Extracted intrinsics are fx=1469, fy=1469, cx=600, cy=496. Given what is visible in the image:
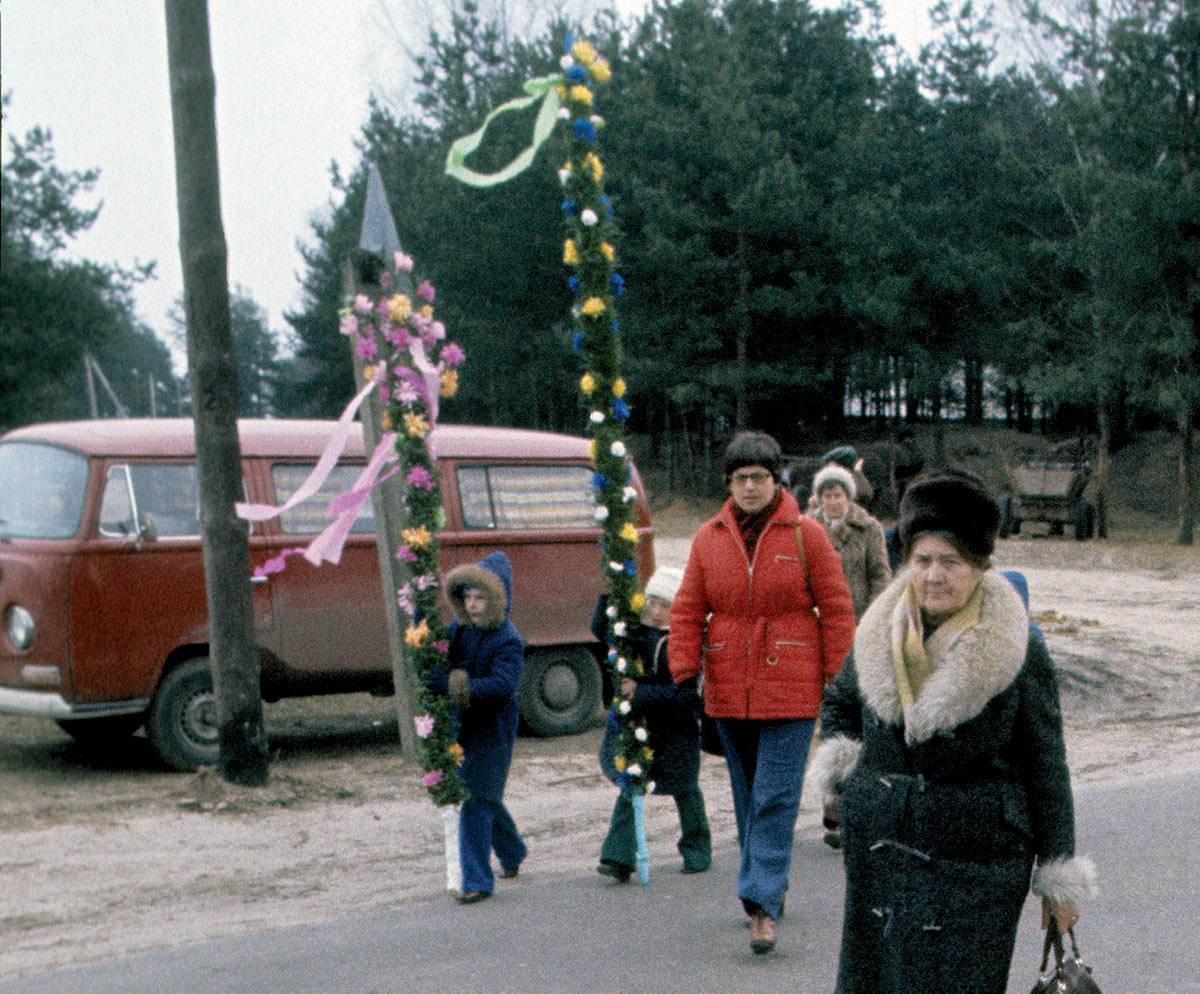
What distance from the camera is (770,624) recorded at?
5930mm

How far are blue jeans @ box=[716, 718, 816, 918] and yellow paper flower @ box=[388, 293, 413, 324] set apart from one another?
2.55 meters

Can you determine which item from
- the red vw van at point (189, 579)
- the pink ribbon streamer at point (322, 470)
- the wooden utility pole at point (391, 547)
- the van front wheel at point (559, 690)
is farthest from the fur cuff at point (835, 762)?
the van front wheel at point (559, 690)

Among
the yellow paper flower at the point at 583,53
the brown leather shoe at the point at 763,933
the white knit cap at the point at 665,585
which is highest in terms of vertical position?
the yellow paper flower at the point at 583,53

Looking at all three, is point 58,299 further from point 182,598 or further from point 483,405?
point 182,598

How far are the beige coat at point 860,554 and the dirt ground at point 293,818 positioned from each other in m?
1.28

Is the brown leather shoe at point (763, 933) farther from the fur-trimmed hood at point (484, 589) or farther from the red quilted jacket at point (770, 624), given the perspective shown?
the fur-trimmed hood at point (484, 589)

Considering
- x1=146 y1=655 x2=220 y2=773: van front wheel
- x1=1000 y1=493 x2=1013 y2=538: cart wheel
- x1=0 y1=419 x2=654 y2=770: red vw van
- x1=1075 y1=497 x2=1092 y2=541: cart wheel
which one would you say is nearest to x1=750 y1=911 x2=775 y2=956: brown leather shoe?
x1=0 y1=419 x2=654 y2=770: red vw van

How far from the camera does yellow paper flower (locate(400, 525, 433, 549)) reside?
707cm

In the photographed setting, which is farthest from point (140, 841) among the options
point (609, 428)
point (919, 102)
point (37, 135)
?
point (919, 102)

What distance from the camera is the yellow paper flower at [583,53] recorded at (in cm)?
667

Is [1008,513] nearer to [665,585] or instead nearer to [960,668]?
[665,585]

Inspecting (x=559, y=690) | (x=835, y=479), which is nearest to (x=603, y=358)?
(x=835, y=479)

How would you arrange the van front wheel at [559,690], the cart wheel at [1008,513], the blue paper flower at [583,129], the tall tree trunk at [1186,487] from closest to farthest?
1. the blue paper flower at [583,129]
2. the van front wheel at [559,690]
3. the cart wheel at [1008,513]
4. the tall tree trunk at [1186,487]

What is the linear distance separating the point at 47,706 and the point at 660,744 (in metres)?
4.34
